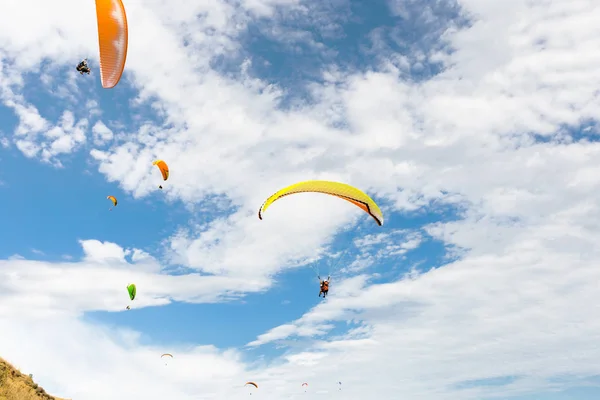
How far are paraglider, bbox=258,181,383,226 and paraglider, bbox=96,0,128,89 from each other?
9.73 meters

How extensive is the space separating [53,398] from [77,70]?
102 feet

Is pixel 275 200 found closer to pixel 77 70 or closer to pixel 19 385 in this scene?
pixel 77 70

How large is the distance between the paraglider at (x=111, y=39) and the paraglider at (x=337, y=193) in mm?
9728

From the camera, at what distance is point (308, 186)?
24.3 m

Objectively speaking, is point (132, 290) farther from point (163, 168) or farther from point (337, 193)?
point (337, 193)

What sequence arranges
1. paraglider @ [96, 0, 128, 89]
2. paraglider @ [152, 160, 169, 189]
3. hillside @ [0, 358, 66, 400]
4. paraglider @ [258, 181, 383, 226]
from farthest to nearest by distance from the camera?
paraglider @ [152, 160, 169, 189] → hillside @ [0, 358, 66, 400] → paraglider @ [258, 181, 383, 226] → paraglider @ [96, 0, 128, 89]

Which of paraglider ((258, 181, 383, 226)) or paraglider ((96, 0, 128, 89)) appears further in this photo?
paraglider ((258, 181, 383, 226))

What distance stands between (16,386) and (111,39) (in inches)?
1231

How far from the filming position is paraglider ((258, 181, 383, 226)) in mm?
23395

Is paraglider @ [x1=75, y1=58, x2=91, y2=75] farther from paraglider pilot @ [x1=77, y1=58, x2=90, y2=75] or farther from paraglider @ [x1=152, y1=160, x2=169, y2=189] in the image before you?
paraglider @ [x1=152, y1=160, x2=169, y2=189]

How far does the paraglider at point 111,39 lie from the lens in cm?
1866

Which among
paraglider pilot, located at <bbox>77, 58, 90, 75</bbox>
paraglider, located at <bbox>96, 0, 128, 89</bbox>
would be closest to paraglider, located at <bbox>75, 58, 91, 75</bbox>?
paraglider pilot, located at <bbox>77, 58, 90, 75</bbox>

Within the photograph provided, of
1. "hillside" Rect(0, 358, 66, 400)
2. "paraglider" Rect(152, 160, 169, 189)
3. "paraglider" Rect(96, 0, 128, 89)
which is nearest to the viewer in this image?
"paraglider" Rect(96, 0, 128, 89)

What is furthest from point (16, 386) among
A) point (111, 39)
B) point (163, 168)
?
point (111, 39)
